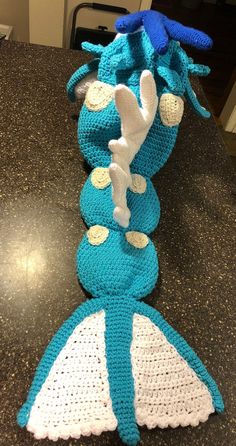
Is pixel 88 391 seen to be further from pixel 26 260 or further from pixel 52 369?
pixel 26 260

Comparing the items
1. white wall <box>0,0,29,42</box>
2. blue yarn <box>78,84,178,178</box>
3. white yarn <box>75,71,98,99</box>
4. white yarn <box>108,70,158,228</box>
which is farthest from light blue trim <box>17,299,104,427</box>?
white wall <box>0,0,29,42</box>

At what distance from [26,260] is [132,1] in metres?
1.40

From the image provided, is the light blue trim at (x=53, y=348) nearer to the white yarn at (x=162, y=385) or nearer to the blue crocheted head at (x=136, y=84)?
the white yarn at (x=162, y=385)

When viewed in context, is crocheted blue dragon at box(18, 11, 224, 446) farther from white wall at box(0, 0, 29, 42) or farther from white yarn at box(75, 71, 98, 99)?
white wall at box(0, 0, 29, 42)

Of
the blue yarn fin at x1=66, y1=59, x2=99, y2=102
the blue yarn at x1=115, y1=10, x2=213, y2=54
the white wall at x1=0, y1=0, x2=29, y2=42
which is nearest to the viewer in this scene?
the blue yarn at x1=115, y1=10, x2=213, y2=54

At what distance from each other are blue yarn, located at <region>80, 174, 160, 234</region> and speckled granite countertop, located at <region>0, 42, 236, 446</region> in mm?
28

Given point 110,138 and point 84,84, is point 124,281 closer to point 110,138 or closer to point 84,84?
point 110,138

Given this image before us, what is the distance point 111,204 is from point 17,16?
54.8 inches

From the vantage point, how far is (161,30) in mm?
489

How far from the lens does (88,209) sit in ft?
1.79

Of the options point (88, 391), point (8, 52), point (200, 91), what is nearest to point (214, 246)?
point (88, 391)

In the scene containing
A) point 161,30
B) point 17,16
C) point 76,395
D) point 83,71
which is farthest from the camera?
point 17,16

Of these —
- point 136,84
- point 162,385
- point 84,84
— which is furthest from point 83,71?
point 162,385

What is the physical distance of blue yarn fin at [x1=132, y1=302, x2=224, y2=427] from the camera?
0.41 m
